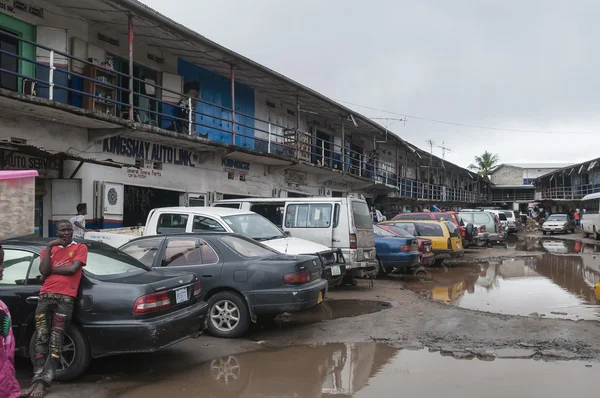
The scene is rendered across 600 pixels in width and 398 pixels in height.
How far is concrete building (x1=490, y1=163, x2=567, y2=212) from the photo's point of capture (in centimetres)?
6906

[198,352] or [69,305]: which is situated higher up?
[69,305]

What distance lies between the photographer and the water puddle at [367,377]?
16.1ft

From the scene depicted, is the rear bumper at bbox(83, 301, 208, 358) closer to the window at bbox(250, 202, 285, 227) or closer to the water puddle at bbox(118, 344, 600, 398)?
the water puddle at bbox(118, 344, 600, 398)

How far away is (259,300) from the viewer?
684 centimetres

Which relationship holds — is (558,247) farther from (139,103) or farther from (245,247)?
(245,247)

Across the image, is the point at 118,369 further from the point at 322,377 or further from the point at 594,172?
the point at 594,172

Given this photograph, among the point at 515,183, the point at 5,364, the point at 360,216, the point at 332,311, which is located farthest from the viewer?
the point at 515,183

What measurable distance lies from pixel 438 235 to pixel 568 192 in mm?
44621

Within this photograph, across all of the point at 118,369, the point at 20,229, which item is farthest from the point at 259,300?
the point at 20,229

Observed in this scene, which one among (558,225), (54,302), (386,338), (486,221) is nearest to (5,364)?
(54,302)

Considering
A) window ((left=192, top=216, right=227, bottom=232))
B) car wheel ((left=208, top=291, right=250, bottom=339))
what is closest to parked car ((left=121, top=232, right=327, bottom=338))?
car wheel ((left=208, top=291, right=250, bottom=339))

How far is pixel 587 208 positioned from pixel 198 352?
34.7 meters

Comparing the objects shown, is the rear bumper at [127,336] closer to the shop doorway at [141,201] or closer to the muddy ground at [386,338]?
the muddy ground at [386,338]

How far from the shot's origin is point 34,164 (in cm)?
1086
